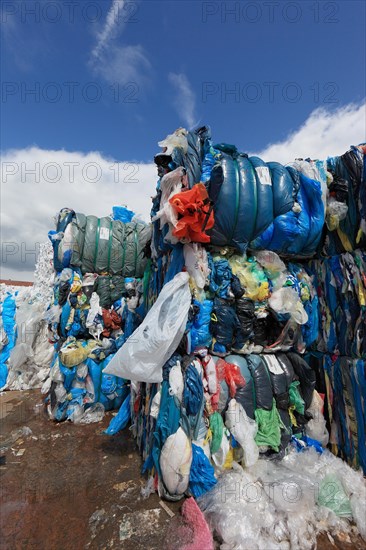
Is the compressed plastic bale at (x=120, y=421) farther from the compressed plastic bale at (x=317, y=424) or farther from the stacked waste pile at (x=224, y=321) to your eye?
the compressed plastic bale at (x=317, y=424)

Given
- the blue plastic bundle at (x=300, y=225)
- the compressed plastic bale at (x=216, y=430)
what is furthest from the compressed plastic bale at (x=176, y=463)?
the blue plastic bundle at (x=300, y=225)

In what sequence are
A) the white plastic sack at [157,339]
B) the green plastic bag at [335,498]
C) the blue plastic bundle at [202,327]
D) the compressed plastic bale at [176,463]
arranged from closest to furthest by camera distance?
the green plastic bag at [335,498] < the compressed plastic bale at [176,463] < the white plastic sack at [157,339] < the blue plastic bundle at [202,327]

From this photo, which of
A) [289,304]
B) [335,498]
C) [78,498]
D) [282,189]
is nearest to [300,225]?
[282,189]

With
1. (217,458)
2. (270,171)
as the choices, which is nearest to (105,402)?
(217,458)

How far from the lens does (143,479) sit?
264 cm

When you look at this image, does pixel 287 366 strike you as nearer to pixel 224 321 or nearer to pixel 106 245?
pixel 224 321

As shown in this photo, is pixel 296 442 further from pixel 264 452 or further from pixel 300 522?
pixel 300 522

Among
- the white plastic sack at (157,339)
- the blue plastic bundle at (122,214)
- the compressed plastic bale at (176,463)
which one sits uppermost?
the blue plastic bundle at (122,214)

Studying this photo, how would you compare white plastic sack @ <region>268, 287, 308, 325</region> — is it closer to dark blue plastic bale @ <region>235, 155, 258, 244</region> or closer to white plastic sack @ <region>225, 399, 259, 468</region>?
dark blue plastic bale @ <region>235, 155, 258, 244</region>

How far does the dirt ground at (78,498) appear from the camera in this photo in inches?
77.9

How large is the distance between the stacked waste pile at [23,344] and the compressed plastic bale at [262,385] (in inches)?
174

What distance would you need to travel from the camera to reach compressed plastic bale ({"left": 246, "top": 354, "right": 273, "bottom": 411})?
2760mm

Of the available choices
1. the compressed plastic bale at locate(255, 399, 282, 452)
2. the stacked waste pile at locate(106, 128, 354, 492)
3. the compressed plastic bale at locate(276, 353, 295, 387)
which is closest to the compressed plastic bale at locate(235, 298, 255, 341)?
the stacked waste pile at locate(106, 128, 354, 492)

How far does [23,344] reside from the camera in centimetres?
551
